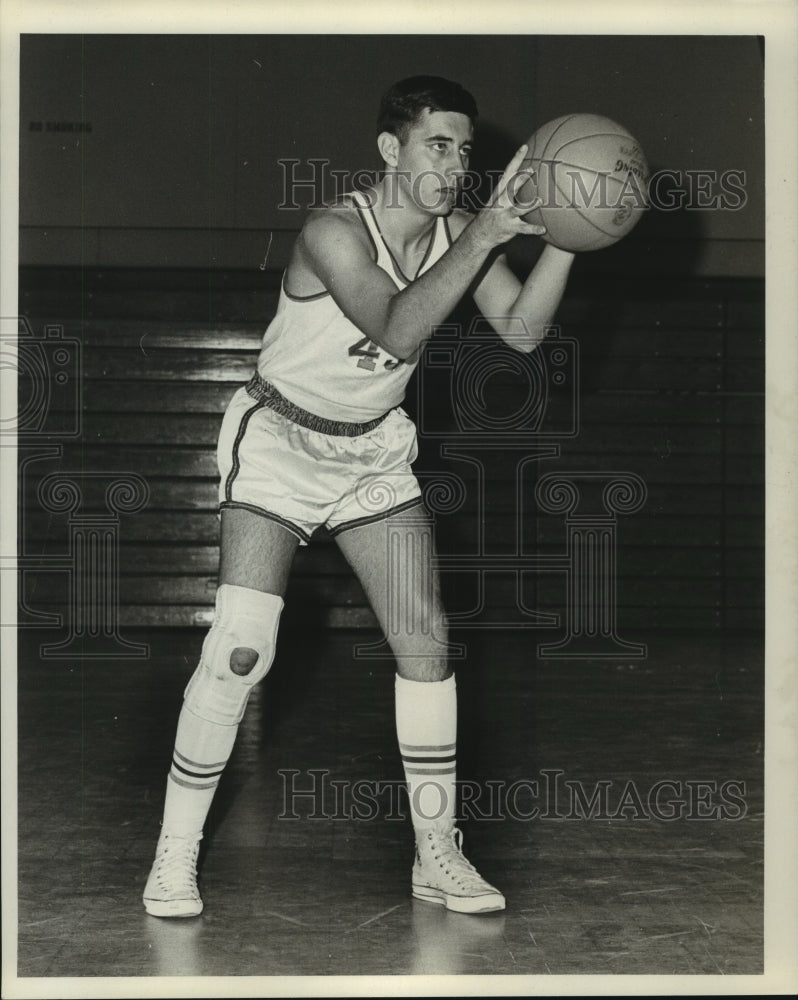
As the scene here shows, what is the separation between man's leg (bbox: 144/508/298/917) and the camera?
3.05 metres

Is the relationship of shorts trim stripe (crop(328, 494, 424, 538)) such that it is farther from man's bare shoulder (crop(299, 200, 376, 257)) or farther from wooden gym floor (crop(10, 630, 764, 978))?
wooden gym floor (crop(10, 630, 764, 978))

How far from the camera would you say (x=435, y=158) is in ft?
10.4

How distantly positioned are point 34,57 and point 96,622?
3.94 meters

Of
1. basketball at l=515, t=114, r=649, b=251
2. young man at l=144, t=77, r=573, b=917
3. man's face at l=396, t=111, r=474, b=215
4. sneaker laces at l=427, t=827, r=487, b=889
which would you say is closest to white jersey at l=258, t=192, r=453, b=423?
young man at l=144, t=77, r=573, b=917

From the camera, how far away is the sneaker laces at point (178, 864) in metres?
3.04

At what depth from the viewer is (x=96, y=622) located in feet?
30.2

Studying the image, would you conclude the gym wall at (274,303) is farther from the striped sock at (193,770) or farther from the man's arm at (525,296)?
the striped sock at (193,770)

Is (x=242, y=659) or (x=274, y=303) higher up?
(x=274, y=303)

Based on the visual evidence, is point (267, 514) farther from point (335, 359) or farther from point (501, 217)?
point (501, 217)

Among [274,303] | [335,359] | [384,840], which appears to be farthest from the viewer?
[274,303]

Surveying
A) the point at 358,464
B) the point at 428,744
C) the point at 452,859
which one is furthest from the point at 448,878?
the point at 358,464

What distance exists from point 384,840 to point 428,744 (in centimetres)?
62

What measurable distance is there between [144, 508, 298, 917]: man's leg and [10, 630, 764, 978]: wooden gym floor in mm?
150
